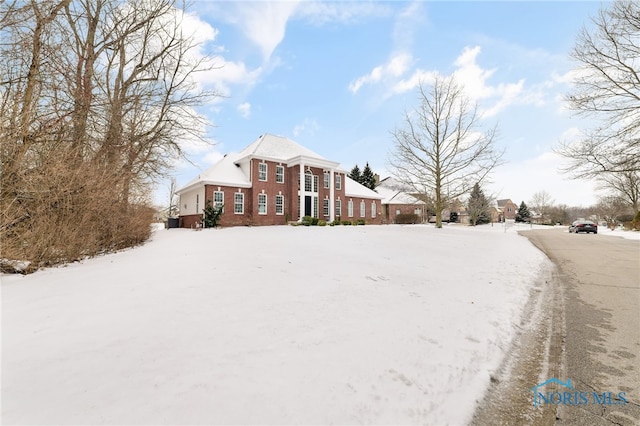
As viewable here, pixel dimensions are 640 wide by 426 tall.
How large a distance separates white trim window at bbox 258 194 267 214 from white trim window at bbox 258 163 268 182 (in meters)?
1.45

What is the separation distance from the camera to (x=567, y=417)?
2.48 metres

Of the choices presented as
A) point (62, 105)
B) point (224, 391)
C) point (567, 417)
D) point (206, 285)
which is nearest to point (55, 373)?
point (224, 391)

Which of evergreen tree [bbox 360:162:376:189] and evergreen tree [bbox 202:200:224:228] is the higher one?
evergreen tree [bbox 360:162:376:189]

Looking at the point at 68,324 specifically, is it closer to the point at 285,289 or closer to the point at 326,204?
the point at 285,289

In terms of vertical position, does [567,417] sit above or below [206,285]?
below

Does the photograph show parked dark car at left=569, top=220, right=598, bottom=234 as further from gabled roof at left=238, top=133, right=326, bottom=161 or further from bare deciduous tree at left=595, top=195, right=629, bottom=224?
gabled roof at left=238, top=133, right=326, bottom=161

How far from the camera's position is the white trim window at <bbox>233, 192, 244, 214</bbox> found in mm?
23125

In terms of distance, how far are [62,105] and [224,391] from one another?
30.0 ft

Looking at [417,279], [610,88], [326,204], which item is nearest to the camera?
[417,279]

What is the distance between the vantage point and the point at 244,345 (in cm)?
304

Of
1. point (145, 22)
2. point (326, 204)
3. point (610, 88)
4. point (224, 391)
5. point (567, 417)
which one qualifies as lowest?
point (567, 417)

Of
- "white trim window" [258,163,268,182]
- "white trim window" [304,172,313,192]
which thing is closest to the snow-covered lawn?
"white trim window" [258,163,268,182]

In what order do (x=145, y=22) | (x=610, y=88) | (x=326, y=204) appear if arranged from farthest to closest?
(x=326, y=204)
(x=610, y=88)
(x=145, y=22)

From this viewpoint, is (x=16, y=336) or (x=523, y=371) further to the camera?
(x=523, y=371)
